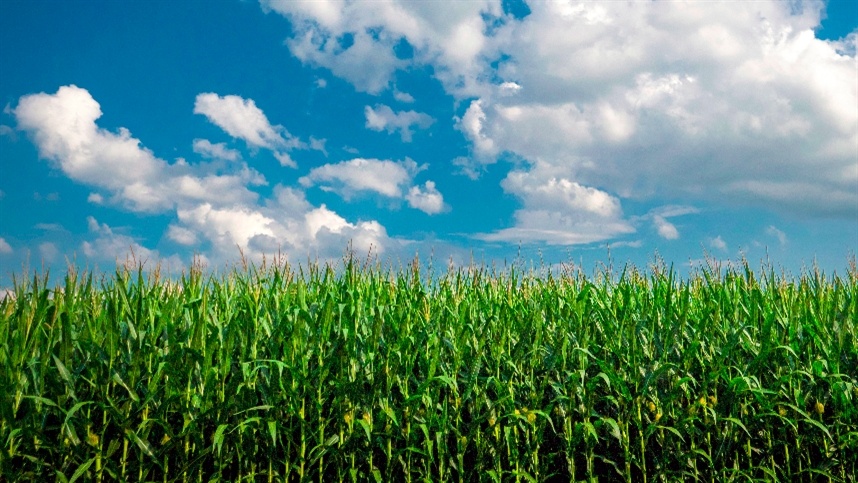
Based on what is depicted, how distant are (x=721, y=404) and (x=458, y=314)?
83.9 inches

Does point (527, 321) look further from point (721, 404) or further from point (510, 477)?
point (721, 404)

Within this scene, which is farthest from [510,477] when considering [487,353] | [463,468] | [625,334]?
[625,334]

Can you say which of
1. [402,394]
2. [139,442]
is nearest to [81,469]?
[139,442]

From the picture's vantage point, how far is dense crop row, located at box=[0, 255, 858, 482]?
451cm

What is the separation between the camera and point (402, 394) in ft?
16.0

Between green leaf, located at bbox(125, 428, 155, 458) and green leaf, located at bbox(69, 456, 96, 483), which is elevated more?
green leaf, located at bbox(125, 428, 155, 458)

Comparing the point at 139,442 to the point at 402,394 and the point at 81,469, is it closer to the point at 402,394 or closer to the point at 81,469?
the point at 81,469

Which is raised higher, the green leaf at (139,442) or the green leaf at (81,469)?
the green leaf at (139,442)

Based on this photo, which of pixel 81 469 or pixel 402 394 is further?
pixel 402 394

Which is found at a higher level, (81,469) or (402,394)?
(402,394)

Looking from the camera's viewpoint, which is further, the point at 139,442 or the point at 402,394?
the point at 402,394

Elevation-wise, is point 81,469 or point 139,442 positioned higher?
point 139,442

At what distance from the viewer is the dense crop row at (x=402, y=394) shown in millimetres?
4508

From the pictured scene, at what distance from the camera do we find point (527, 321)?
5.25 m
